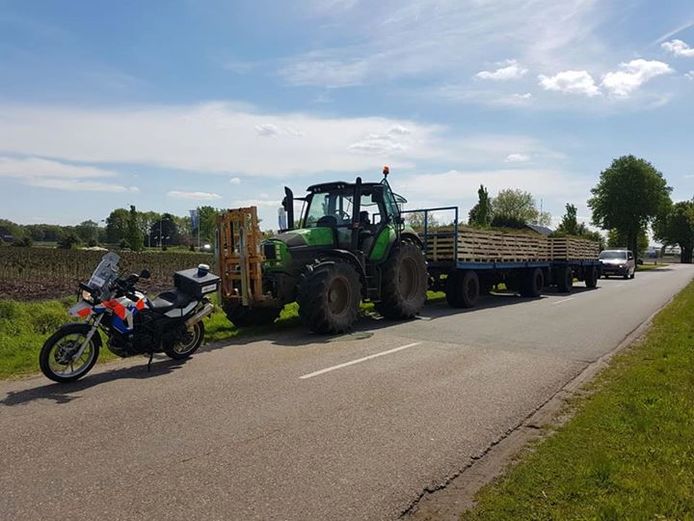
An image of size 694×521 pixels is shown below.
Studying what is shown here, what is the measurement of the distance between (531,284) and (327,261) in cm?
1180

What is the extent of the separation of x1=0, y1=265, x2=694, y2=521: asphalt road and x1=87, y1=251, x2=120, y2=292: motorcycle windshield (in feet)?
3.78

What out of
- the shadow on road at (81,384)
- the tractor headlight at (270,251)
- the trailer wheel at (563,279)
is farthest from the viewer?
the trailer wheel at (563,279)

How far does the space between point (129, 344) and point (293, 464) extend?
384 centimetres

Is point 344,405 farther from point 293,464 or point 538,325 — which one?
point 538,325

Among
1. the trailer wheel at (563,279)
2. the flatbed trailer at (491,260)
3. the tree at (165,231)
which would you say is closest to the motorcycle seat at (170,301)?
the flatbed trailer at (491,260)

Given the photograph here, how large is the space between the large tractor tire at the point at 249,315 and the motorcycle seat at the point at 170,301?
8.25ft

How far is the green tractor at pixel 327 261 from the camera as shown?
32.7ft

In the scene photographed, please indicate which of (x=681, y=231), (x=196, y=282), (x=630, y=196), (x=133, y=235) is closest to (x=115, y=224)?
(x=133, y=235)

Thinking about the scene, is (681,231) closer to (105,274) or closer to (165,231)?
(165,231)

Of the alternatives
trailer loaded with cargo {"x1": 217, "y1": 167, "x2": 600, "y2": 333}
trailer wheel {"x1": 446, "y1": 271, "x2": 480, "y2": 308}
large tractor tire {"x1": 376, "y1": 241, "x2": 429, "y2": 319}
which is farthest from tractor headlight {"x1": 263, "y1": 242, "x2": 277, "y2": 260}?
trailer wheel {"x1": 446, "y1": 271, "x2": 480, "y2": 308}

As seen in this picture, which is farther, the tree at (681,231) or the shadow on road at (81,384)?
the tree at (681,231)

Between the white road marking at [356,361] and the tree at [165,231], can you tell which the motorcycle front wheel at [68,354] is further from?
the tree at [165,231]

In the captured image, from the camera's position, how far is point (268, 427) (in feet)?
16.7

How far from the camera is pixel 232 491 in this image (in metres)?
3.78
